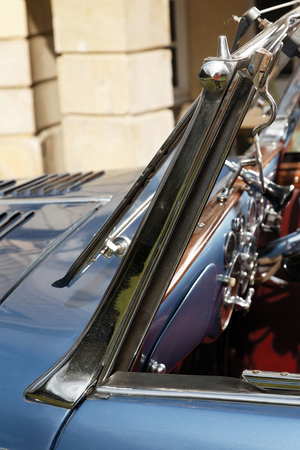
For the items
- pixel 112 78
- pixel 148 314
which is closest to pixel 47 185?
pixel 148 314

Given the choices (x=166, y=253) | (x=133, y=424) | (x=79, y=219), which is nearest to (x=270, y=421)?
(x=133, y=424)

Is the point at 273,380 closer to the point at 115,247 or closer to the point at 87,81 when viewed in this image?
the point at 115,247

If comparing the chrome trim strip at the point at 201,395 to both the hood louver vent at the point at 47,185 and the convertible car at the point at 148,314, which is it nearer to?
the convertible car at the point at 148,314

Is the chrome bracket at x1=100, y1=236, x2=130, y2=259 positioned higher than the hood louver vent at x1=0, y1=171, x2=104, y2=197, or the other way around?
the chrome bracket at x1=100, y1=236, x2=130, y2=259

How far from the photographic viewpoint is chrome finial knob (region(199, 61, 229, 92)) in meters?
0.72

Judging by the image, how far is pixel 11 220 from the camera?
138cm

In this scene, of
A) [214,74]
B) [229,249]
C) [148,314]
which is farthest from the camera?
[229,249]

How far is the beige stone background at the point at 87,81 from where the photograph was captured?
4.78 m

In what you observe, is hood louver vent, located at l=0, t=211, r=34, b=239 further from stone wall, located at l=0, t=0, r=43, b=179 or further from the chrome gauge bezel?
stone wall, located at l=0, t=0, r=43, b=179

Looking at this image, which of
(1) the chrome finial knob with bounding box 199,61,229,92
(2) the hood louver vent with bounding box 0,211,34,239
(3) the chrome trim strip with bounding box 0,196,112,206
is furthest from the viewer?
(3) the chrome trim strip with bounding box 0,196,112,206

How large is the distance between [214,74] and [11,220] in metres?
0.84

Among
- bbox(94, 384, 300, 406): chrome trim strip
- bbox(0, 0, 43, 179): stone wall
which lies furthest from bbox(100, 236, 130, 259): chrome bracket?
bbox(0, 0, 43, 179): stone wall

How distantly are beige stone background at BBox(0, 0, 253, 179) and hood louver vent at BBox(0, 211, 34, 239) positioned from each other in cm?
365

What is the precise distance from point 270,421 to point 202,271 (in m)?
0.50
